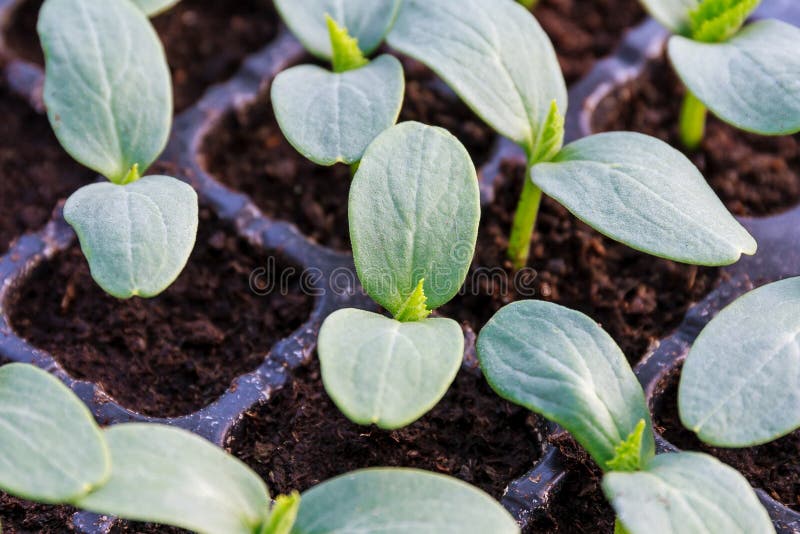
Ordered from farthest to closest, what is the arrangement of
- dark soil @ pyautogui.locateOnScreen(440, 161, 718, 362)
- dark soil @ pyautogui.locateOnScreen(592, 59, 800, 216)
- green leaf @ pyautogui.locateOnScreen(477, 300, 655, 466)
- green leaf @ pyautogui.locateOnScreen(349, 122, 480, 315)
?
dark soil @ pyautogui.locateOnScreen(592, 59, 800, 216) < dark soil @ pyautogui.locateOnScreen(440, 161, 718, 362) < green leaf @ pyautogui.locateOnScreen(349, 122, 480, 315) < green leaf @ pyautogui.locateOnScreen(477, 300, 655, 466)

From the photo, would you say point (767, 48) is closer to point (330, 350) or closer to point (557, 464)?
A: point (557, 464)

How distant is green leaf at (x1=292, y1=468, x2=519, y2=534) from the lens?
714 millimetres

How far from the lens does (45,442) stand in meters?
0.74

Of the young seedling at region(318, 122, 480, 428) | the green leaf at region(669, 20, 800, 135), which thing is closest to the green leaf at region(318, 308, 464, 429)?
A: the young seedling at region(318, 122, 480, 428)

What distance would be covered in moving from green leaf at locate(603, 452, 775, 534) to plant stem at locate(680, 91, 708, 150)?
671 millimetres

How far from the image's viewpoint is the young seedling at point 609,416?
0.74 m

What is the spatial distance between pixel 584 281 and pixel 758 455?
30 centimetres

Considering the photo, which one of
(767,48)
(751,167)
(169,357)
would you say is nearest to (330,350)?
(169,357)

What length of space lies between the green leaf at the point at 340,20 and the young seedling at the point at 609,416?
0.46 metres

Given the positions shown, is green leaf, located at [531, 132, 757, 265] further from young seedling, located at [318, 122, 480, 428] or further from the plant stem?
the plant stem

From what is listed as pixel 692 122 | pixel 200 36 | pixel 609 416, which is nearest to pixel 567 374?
pixel 609 416

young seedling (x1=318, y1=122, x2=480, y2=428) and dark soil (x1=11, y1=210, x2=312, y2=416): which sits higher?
young seedling (x1=318, y1=122, x2=480, y2=428)

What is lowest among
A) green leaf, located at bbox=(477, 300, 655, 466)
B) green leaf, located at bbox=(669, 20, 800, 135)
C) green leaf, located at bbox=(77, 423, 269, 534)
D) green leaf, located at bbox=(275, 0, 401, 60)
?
Result: green leaf, located at bbox=(77, 423, 269, 534)

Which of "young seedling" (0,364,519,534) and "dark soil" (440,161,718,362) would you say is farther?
"dark soil" (440,161,718,362)
